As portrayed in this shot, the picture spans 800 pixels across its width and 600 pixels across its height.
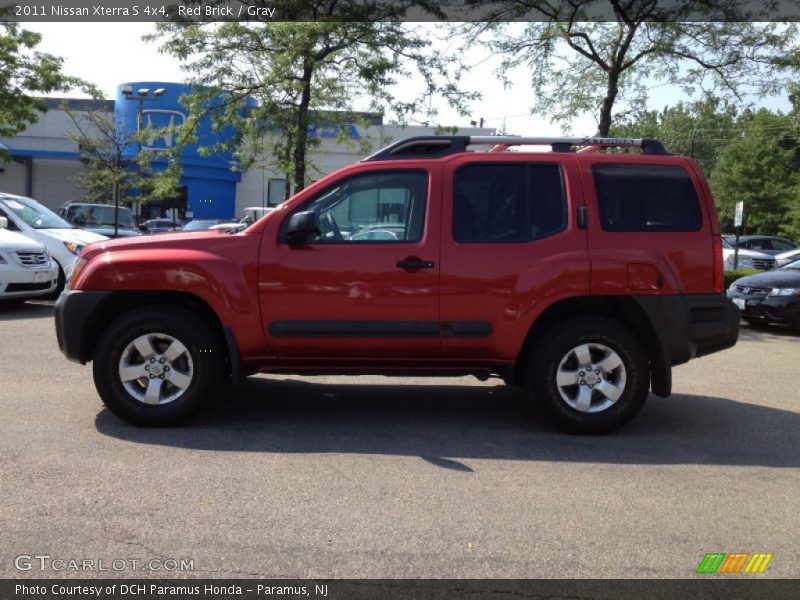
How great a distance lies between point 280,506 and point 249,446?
117 centimetres

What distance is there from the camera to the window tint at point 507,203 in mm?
5594

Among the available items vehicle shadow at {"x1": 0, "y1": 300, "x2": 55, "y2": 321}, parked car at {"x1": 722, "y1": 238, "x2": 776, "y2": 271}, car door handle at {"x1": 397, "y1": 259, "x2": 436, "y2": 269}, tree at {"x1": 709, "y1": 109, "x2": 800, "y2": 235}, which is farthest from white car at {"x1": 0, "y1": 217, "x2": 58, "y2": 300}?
tree at {"x1": 709, "y1": 109, "x2": 800, "y2": 235}

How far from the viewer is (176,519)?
153 inches

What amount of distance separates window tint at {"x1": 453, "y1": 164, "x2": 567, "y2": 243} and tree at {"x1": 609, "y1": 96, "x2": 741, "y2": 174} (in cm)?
1122

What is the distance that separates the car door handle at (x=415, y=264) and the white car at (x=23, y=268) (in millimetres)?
8213

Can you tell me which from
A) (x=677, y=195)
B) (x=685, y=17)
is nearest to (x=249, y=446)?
(x=677, y=195)

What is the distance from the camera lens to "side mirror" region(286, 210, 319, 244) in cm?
539

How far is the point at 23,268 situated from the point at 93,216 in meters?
7.35

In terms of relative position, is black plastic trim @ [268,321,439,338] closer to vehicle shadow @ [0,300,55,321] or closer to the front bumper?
vehicle shadow @ [0,300,55,321]

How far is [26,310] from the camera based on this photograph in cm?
1224

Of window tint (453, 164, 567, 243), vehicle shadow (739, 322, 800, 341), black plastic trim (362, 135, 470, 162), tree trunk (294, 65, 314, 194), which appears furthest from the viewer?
tree trunk (294, 65, 314, 194)

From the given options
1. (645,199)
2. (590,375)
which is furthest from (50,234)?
(645,199)

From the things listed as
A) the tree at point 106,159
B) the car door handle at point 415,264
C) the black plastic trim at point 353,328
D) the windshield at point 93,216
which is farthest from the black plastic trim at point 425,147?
the tree at point 106,159
